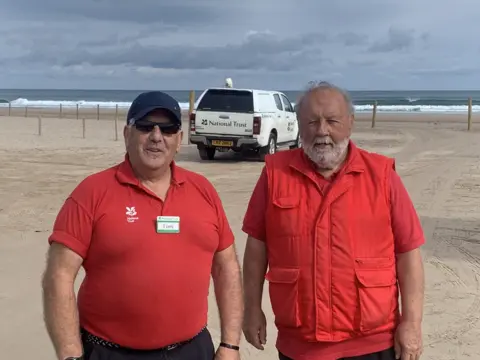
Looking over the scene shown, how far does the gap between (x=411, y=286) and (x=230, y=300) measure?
2.58 feet

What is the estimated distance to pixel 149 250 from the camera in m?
2.59

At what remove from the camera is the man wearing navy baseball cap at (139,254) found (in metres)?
2.54

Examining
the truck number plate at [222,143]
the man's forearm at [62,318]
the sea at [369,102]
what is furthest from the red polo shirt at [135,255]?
the sea at [369,102]

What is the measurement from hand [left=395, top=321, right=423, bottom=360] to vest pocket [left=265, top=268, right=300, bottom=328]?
17.5 inches

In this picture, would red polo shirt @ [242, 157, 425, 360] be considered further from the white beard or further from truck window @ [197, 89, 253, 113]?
truck window @ [197, 89, 253, 113]

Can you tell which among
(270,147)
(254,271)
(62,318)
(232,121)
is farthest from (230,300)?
(270,147)

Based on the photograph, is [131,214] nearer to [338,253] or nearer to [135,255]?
[135,255]

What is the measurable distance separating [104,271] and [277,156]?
36.9 inches

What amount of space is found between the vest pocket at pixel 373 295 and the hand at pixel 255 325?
1.69ft

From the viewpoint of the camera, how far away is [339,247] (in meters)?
2.79

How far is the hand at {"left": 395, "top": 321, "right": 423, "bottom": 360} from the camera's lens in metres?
2.83

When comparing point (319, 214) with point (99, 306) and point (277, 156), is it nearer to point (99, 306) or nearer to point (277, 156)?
point (277, 156)

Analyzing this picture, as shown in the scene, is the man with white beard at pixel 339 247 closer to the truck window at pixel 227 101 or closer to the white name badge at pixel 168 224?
the white name badge at pixel 168 224

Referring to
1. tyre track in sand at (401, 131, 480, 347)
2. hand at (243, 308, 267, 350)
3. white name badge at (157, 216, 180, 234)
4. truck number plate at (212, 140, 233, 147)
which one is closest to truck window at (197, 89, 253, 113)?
truck number plate at (212, 140, 233, 147)
